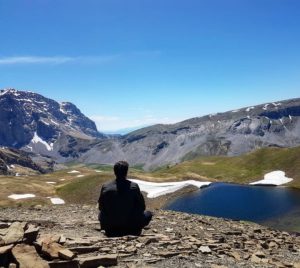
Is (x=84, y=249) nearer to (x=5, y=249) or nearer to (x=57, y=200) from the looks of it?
(x=5, y=249)

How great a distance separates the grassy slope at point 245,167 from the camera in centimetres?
15512

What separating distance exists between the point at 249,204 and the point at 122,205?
83.3 m

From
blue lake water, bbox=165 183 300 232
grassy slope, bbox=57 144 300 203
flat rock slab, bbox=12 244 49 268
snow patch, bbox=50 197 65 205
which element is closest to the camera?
flat rock slab, bbox=12 244 49 268

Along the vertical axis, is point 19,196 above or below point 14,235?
below

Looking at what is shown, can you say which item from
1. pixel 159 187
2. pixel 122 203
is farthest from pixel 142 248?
pixel 159 187

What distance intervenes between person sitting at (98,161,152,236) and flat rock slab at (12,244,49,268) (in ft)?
22.3

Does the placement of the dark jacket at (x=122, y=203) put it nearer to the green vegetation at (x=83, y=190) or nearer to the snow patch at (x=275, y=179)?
the green vegetation at (x=83, y=190)

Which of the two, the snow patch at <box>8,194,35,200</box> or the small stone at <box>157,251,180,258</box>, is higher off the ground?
the small stone at <box>157,251,180,258</box>

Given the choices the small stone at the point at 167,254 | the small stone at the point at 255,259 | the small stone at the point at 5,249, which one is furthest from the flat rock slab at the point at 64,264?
the small stone at the point at 255,259

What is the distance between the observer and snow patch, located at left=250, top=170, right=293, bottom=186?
146 meters

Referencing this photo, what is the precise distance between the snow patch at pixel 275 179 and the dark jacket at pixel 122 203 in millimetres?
127166

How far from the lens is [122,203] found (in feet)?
77.3

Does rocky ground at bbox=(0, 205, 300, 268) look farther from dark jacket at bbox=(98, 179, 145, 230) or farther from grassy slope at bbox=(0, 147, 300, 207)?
grassy slope at bbox=(0, 147, 300, 207)

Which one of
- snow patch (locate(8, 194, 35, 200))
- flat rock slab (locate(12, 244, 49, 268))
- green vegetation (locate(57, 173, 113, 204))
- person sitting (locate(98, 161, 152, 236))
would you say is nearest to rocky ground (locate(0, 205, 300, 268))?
flat rock slab (locate(12, 244, 49, 268))
